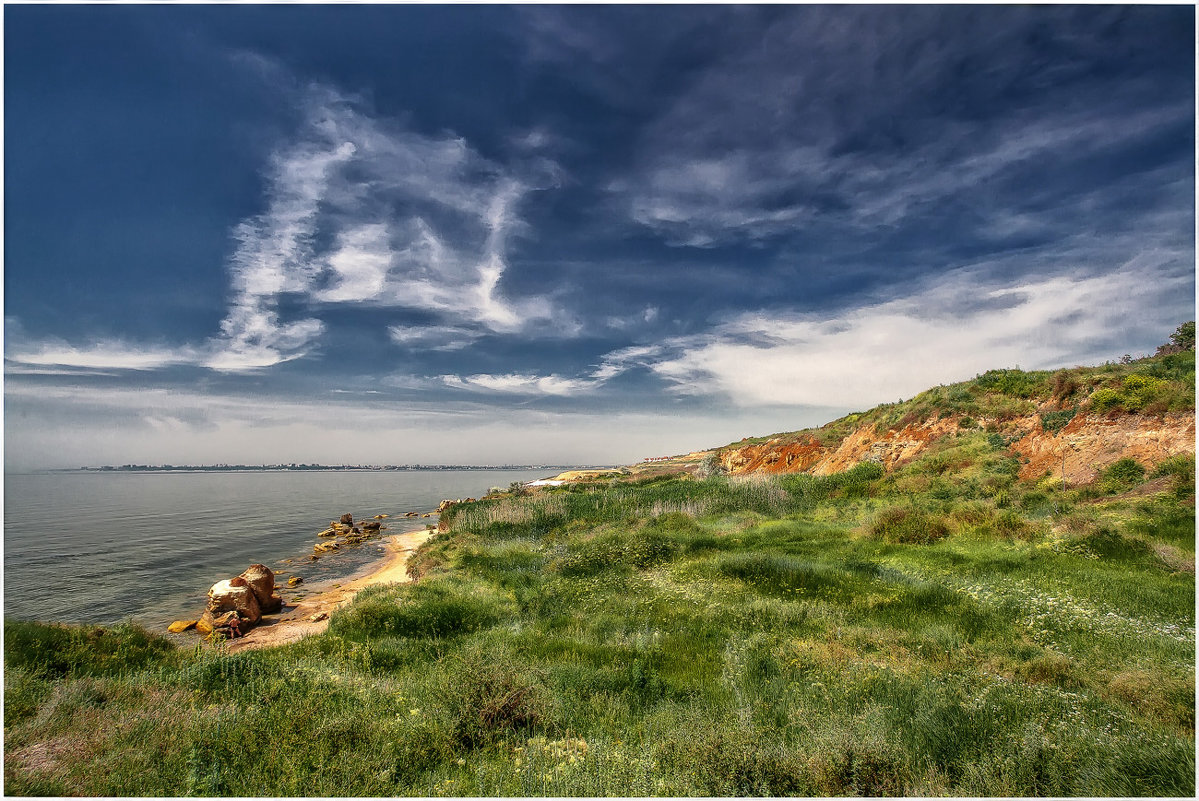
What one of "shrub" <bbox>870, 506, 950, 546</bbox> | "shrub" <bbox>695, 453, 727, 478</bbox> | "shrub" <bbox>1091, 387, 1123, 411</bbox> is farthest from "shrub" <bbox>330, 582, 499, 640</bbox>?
"shrub" <bbox>695, 453, 727, 478</bbox>

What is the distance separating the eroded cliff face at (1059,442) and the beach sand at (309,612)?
3244 centimetres

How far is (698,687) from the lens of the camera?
757cm

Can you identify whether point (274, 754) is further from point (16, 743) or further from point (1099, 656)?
point (1099, 656)

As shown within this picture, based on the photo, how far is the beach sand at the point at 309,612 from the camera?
1505 cm

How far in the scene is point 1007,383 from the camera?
35.8 meters

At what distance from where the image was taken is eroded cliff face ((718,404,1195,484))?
2019cm

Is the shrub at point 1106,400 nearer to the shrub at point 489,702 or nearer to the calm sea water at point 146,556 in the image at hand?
the shrub at point 489,702

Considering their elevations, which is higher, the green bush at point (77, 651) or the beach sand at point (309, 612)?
the green bush at point (77, 651)

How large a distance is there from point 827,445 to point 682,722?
1954 inches

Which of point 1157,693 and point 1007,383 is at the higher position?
point 1007,383

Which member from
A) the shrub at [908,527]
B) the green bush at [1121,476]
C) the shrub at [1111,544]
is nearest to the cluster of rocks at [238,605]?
the shrub at [908,527]

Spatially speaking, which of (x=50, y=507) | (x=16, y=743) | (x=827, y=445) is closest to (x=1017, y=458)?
(x=827, y=445)

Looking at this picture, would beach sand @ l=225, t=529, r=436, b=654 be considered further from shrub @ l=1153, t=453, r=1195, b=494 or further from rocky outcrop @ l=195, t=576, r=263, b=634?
shrub @ l=1153, t=453, r=1195, b=494

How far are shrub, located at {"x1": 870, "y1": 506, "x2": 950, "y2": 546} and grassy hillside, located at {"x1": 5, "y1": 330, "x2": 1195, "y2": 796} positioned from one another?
2.40 m
